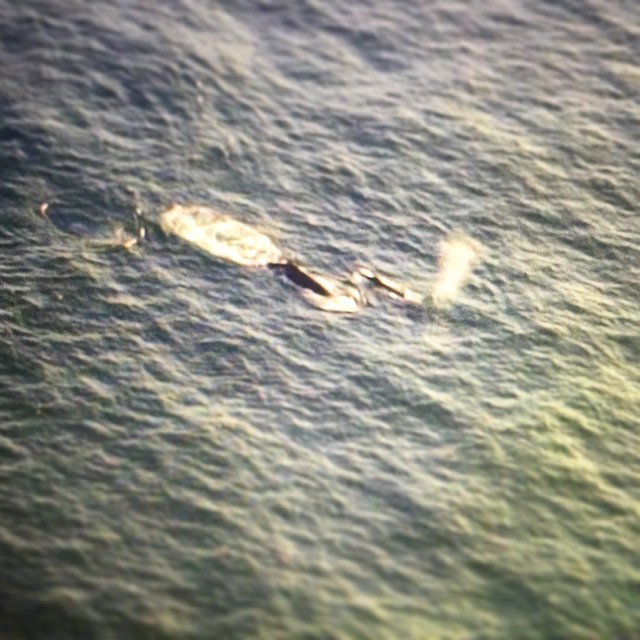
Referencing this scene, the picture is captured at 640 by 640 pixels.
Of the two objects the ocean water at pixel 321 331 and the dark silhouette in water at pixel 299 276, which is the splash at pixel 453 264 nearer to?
the ocean water at pixel 321 331

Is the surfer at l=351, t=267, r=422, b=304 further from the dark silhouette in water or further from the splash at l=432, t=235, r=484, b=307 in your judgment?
the dark silhouette in water

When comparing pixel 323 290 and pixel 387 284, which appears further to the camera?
pixel 387 284

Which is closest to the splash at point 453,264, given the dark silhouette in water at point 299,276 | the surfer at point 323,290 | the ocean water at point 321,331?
the ocean water at point 321,331

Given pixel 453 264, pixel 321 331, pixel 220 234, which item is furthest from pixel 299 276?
pixel 453 264

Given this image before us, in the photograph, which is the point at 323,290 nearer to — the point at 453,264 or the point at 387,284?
the point at 387,284

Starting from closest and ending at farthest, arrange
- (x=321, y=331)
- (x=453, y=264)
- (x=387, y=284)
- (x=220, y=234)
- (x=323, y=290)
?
(x=321, y=331) → (x=323, y=290) → (x=387, y=284) → (x=453, y=264) → (x=220, y=234)
